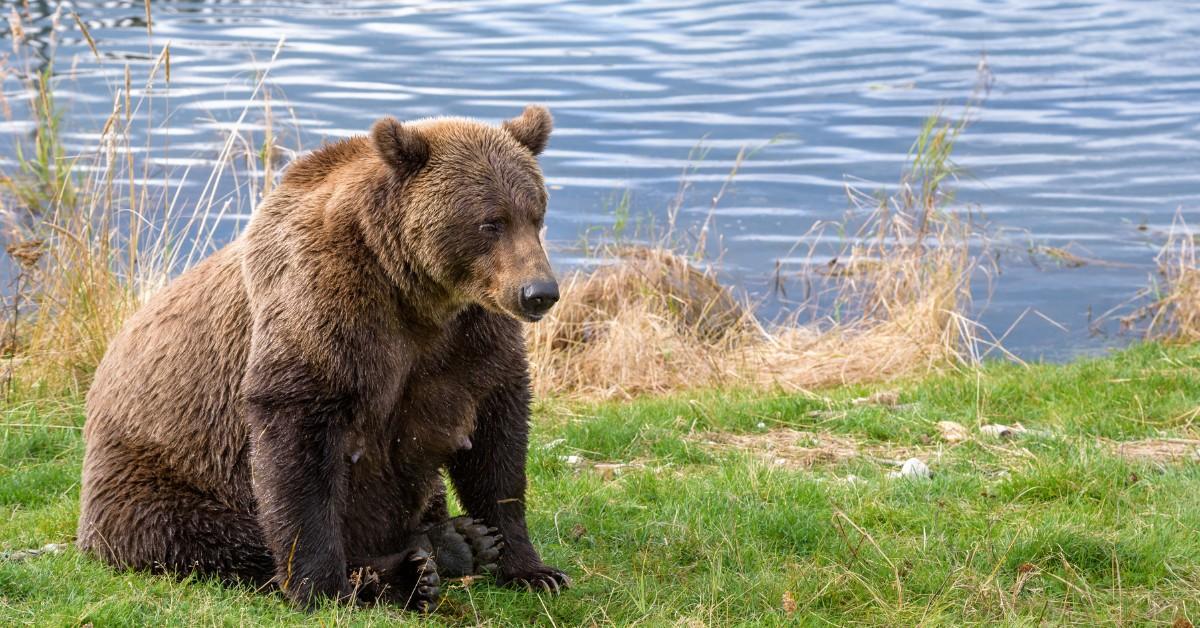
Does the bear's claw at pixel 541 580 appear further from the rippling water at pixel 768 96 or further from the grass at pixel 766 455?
the rippling water at pixel 768 96

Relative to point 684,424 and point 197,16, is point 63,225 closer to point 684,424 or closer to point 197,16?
point 684,424

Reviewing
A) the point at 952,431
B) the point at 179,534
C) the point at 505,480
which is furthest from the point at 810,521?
the point at 179,534

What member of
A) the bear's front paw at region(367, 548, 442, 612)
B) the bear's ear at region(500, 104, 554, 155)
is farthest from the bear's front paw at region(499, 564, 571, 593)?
the bear's ear at region(500, 104, 554, 155)

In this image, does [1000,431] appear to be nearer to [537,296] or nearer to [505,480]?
[505,480]

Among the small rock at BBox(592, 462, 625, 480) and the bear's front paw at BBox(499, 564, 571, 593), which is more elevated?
the bear's front paw at BBox(499, 564, 571, 593)

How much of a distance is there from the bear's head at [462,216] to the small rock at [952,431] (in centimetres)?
326

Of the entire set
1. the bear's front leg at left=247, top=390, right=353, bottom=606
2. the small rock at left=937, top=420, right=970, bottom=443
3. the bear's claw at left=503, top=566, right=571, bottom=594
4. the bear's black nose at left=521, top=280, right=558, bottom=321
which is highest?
the bear's black nose at left=521, top=280, right=558, bottom=321

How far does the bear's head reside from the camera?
4859 millimetres

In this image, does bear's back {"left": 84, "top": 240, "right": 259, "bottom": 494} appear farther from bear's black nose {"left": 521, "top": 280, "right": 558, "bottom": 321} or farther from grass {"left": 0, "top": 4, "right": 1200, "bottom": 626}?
bear's black nose {"left": 521, "top": 280, "right": 558, "bottom": 321}

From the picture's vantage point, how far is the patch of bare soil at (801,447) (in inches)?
285

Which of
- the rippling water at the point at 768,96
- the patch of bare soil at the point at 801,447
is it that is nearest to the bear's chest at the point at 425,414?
the patch of bare soil at the point at 801,447

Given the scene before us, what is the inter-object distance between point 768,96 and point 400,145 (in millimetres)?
13249

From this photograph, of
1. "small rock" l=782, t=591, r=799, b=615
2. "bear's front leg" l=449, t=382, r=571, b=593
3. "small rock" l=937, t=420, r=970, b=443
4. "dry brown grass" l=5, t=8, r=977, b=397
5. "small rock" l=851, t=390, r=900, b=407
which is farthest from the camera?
"dry brown grass" l=5, t=8, r=977, b=397

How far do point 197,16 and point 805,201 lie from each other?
38.9ft
